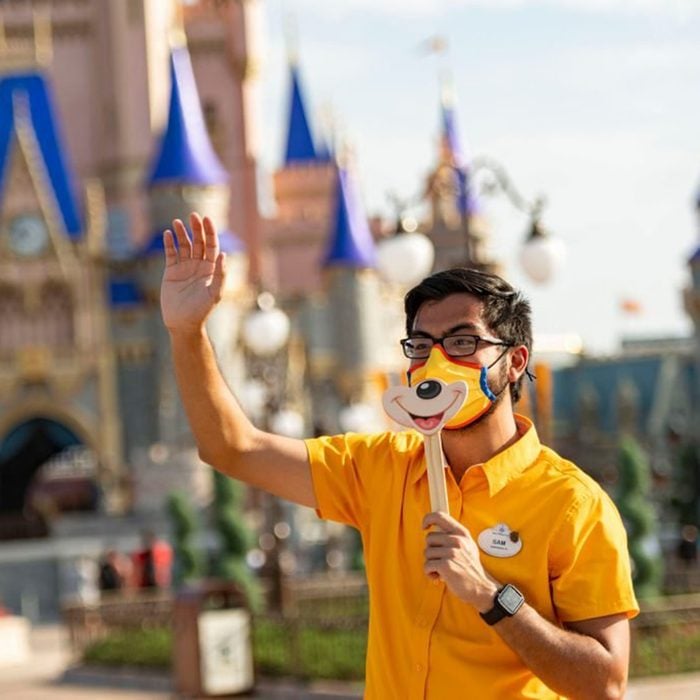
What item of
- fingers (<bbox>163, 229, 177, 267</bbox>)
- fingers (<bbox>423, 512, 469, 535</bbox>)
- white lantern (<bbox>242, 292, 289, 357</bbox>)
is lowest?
fingers (<bbox>423, 512, 469, 535</bbox>)

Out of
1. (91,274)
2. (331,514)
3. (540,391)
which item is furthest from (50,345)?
(331,514)

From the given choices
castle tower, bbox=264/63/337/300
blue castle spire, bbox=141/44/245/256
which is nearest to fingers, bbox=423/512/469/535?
blue castle spire, bbox=141/44/245/256

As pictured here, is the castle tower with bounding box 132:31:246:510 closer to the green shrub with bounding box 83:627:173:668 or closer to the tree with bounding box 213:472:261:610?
the tree with bounding box 213:472:261:610

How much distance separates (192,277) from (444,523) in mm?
785

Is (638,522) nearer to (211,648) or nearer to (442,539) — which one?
(211,648)

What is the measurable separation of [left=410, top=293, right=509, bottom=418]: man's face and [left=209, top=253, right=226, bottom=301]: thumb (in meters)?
0.40

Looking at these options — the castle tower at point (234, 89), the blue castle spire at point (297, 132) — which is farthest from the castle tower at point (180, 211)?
the blue castle spire at point (297, 132)

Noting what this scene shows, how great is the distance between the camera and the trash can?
12648 mm

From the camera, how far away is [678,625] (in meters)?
12.8

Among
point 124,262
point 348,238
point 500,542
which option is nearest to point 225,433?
point 500,542

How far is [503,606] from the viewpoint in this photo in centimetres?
318

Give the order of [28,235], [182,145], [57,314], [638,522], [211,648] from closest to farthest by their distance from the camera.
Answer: [211,648] → [638,522] → [182,145] → [28,235] → [57,314]

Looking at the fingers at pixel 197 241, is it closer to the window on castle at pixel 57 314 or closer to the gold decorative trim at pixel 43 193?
the window on castle at pixel 57 314

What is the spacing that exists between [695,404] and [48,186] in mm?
13043
